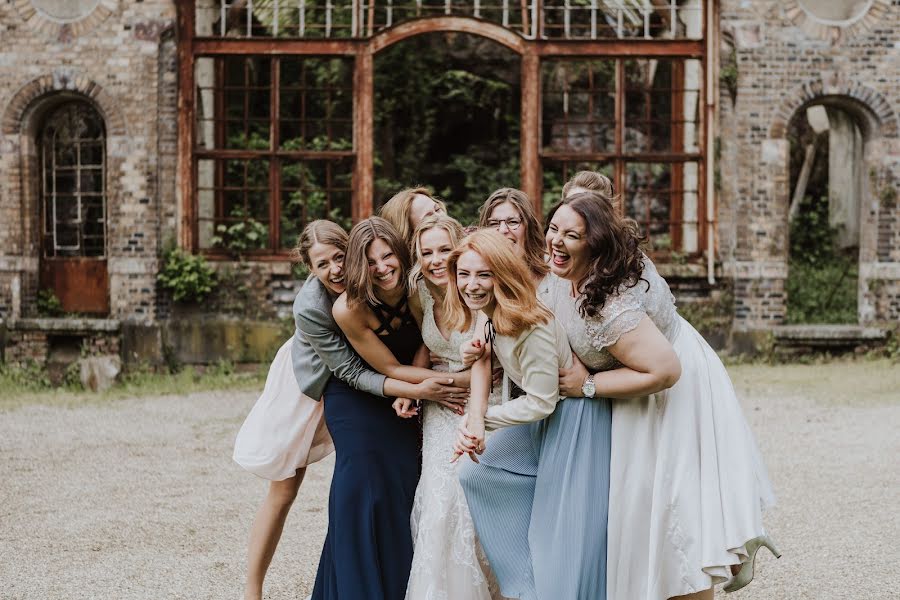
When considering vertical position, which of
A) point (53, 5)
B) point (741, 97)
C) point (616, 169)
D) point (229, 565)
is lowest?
point (229, 565)

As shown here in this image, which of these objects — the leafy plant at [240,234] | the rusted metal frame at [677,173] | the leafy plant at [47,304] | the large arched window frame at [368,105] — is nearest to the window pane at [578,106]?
the large arched window frame at [368,105]

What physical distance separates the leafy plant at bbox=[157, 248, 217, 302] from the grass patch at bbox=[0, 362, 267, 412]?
83 centimetres

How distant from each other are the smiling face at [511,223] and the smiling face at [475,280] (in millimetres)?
676

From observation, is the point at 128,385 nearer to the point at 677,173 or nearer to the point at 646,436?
the point at 677,173

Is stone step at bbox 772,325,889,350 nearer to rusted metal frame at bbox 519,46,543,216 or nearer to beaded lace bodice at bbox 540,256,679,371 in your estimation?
rusted metal frame at bbox 519,46,543,216

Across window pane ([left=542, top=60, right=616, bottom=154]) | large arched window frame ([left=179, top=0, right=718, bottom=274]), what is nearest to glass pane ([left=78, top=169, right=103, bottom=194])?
large arched window frame ([left=179, top=0, right=718, bottom=274])

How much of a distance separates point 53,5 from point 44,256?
281 centimetres

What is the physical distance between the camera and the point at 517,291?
3.38m

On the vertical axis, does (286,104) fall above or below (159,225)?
above

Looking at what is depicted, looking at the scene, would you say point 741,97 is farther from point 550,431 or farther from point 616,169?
point 550,431

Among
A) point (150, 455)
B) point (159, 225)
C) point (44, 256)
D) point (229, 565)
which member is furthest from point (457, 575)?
point (44, 256)

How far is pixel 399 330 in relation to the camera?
3953 mm

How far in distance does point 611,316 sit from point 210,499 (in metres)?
4.01

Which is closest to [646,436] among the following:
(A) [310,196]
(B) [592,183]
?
(B) [592,183]
